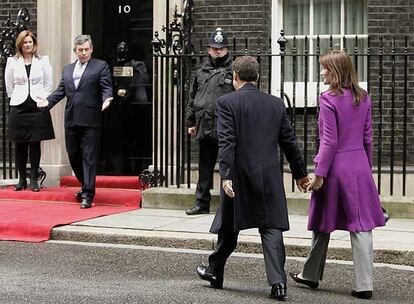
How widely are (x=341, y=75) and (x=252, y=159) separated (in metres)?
0.89

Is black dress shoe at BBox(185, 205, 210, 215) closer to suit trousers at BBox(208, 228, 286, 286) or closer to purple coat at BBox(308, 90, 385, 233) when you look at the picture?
suit trousers at BBox(208, 228, 286, 286)

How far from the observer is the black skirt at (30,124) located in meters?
10.1

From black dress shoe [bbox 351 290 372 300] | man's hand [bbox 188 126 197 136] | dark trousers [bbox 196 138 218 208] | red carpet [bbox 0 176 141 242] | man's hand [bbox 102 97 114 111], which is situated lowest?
black dress shoe [bbox 351 290 372 300]

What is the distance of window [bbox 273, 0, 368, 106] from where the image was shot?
10.7 m

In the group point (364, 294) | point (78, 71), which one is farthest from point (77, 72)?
point (364, 294)

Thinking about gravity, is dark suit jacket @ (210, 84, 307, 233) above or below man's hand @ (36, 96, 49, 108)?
below

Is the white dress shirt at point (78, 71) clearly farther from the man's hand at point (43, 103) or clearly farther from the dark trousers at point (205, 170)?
the dark trousers at point (205, 170)

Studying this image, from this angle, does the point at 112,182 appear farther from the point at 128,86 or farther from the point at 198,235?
the point at 198,235

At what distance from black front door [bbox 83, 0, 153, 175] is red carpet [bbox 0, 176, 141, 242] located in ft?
1.55

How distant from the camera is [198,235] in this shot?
7766 mm

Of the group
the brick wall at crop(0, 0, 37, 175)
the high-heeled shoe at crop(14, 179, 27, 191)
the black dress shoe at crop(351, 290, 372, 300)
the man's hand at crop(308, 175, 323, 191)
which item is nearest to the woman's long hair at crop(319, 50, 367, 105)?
the man's hand at crop(308, 175, 323, 191)

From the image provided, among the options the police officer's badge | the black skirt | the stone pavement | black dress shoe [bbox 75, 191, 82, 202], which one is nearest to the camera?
the stone pavement

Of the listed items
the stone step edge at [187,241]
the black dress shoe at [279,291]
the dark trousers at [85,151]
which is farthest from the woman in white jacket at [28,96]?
the black dress shoe at [279,291]

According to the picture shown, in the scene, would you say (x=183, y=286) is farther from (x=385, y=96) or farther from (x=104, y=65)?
(x=385, y=96)
